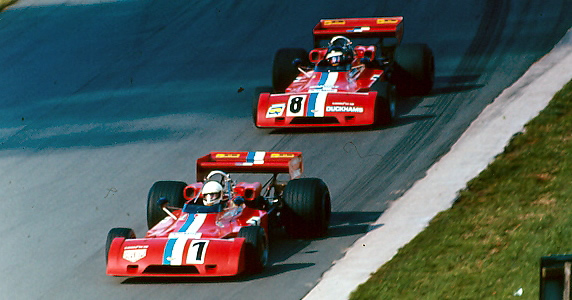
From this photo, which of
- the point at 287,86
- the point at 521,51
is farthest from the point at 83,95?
the point at 521,51

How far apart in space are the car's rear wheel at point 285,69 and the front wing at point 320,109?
237 cm

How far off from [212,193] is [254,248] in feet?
3.59

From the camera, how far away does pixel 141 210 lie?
563 inches

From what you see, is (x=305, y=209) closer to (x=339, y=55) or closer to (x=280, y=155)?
(x=280, y=155)

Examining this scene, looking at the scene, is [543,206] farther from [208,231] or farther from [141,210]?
[141,210]

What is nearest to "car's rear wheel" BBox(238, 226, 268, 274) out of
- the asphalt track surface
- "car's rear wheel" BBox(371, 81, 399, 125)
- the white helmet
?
the asphalt track surface

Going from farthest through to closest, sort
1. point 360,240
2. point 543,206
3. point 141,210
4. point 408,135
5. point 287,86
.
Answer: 1. point 287,86
2. point 408,135
3. point 141,210
4. point 360,240
5. point 543,206

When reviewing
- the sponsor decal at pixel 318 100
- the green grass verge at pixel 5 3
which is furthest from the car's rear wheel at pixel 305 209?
the green grass verge at pixel 5 3

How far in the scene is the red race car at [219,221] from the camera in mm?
11078

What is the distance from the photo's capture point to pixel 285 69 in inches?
770

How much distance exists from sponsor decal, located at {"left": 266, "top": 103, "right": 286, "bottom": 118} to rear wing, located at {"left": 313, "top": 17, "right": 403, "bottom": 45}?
2960 mm

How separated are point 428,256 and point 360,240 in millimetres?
1596

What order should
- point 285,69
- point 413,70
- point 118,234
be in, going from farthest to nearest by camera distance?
point 285,69
point 413,70
point 118,234

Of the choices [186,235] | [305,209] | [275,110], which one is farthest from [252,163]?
[275,110]
